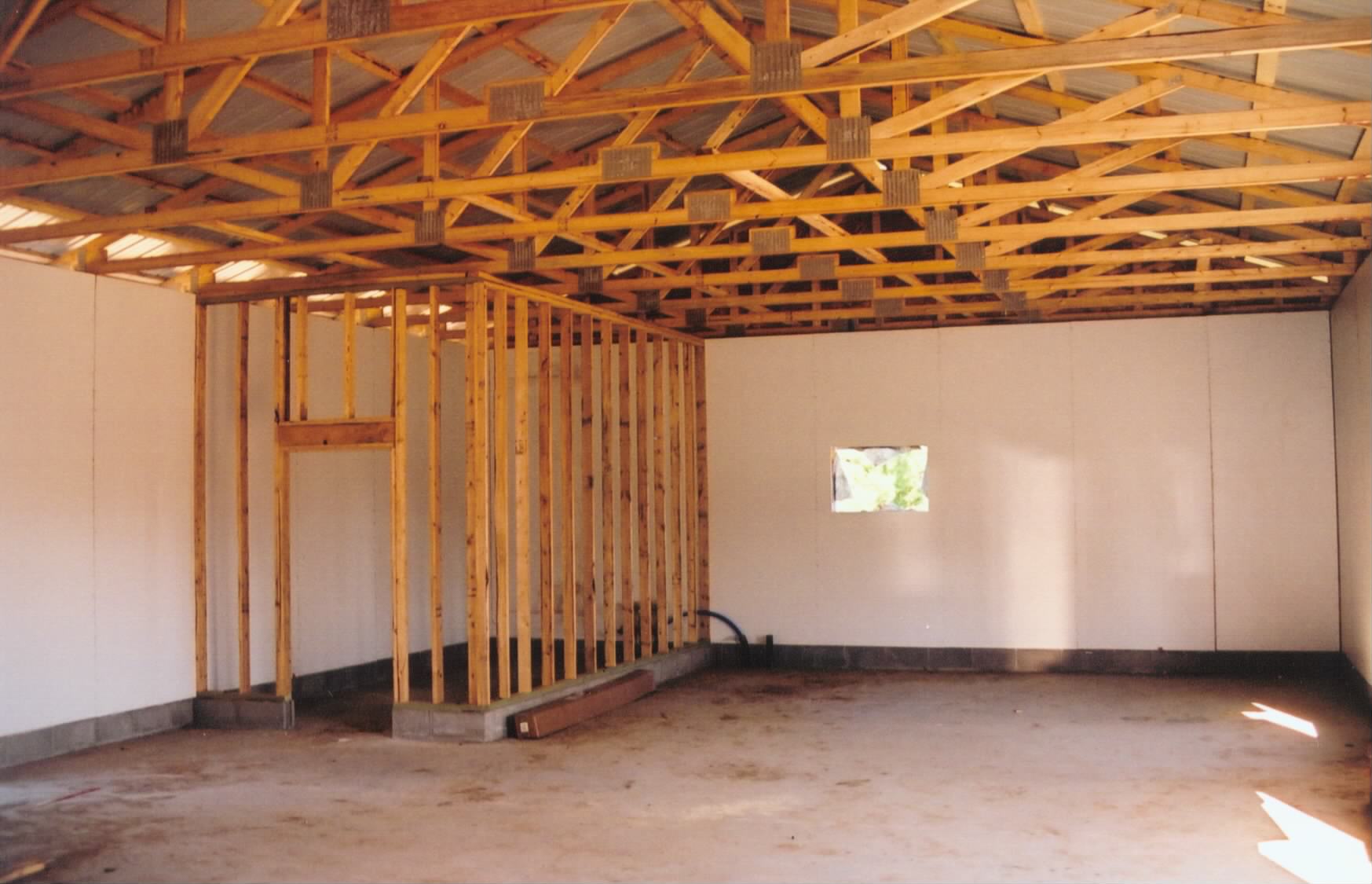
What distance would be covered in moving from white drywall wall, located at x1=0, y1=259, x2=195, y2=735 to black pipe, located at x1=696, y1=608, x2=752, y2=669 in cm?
544

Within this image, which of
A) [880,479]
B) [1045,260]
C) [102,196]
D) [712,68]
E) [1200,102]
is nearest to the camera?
[1200,102]

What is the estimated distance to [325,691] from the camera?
11391 mm

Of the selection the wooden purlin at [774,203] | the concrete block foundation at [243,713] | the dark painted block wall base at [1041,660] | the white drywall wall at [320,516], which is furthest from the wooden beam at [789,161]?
the dark painted block wall base at [1041,660]

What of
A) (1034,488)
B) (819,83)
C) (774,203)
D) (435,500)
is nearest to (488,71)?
(774,203)

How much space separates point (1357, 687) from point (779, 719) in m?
5.06

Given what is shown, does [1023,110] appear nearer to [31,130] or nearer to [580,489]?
[580,489]

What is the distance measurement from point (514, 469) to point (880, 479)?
13.2 feet

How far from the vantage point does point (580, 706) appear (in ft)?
32.5

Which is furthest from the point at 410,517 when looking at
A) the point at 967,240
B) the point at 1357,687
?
the point at 1357,687

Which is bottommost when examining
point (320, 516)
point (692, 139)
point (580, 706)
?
point (580, 706)

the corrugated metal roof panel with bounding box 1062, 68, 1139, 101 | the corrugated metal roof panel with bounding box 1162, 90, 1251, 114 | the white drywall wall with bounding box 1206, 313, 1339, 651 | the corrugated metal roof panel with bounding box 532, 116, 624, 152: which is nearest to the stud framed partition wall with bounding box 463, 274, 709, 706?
the corrugated metal roof panel with bounding box 532, 116, 624, 152

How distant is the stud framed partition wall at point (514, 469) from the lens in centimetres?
940

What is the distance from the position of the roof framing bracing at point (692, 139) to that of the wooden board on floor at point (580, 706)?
338 cm

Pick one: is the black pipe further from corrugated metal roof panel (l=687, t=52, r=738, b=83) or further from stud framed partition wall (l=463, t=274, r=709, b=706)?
corrugated metal roof panel (l=687, t=52, r=738, b=83)
